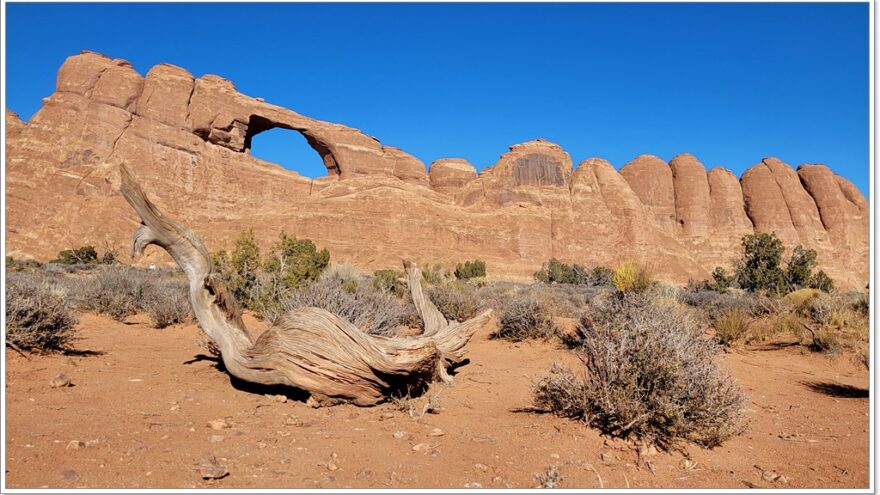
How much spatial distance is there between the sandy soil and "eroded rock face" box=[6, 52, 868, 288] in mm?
45412

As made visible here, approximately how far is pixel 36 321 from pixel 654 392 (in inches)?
256

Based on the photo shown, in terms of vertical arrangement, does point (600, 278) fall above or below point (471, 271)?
Result: below

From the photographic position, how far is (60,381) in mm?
4859

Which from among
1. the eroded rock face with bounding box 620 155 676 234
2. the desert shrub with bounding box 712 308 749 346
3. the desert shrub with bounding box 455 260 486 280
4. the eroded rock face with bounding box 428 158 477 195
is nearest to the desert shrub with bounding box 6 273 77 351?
the desert shrub with bounding box 712 308 749 346

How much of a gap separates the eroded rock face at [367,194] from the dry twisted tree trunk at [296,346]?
4525cm

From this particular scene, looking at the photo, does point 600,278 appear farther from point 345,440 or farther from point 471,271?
point 345,440

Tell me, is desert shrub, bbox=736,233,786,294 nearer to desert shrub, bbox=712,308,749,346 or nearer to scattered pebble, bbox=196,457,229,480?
desert shrub, bbox=712,308,749,346

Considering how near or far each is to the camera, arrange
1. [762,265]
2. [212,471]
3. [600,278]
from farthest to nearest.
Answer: [600,278] < [762,265] < [212,471]

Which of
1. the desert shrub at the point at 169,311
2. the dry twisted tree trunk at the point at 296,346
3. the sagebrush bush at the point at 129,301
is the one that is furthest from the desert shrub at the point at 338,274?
the dry twisted tree trunk at the point at 296,346

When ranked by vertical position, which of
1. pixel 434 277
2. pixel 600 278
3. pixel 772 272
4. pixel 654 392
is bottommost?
pixel 654 392

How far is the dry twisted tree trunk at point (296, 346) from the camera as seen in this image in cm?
476

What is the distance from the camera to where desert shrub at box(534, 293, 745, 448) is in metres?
4.02

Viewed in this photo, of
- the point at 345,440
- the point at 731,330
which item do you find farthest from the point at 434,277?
the point at 345,440

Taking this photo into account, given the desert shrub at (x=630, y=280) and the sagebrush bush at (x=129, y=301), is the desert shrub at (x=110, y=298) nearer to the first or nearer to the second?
the sagebrush bush at (x=129, y=301)
